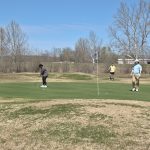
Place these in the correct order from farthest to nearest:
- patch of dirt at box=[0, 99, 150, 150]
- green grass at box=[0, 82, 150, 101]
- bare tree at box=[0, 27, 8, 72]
→ bare tree at box=[0, 27, 8, 72] < green grass at box=[0, 82, 150, 101] < patch of dirt at box=[0, 99, 150, 150]

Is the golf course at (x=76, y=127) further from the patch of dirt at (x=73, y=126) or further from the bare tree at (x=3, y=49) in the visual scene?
the bare tree at (x=3, y=49)

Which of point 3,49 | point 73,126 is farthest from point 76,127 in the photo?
point 3,49

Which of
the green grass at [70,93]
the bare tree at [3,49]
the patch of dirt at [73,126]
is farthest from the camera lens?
the bare tree at [3,49]

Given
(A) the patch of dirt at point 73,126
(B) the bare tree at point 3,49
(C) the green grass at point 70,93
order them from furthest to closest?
1. (B) the bare tree at point 3,49
2. (C) the green grass at point 70,93
3. (A) the patch of dirt at point 73,126

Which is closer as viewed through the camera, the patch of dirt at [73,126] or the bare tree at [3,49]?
the patch of dirt at [73,126]

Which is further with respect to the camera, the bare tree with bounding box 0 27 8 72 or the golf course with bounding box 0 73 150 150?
the bare tree with bounding box 0 27 8 72

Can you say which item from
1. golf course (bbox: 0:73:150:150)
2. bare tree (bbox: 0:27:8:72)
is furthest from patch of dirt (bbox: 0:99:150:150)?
bare tree (bbox: 0:27:8:72)

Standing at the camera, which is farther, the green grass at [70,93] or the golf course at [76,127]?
the green grass at [70,93]

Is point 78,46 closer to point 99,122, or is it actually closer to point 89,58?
point 89,58

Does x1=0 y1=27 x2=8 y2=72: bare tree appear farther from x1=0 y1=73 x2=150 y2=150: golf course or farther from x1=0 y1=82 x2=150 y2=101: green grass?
x1=0 y1=73 x2=150 y2=150: golf course

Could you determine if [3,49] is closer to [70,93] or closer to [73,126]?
[70,93]

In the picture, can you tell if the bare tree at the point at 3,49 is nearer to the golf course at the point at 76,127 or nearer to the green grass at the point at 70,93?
the green grass at the point at 70,93

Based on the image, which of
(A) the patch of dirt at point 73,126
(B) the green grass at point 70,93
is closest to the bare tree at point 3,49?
(B) the green grass at point 70,93

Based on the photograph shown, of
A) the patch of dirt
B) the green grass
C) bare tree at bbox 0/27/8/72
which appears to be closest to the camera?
the patch of dirt
